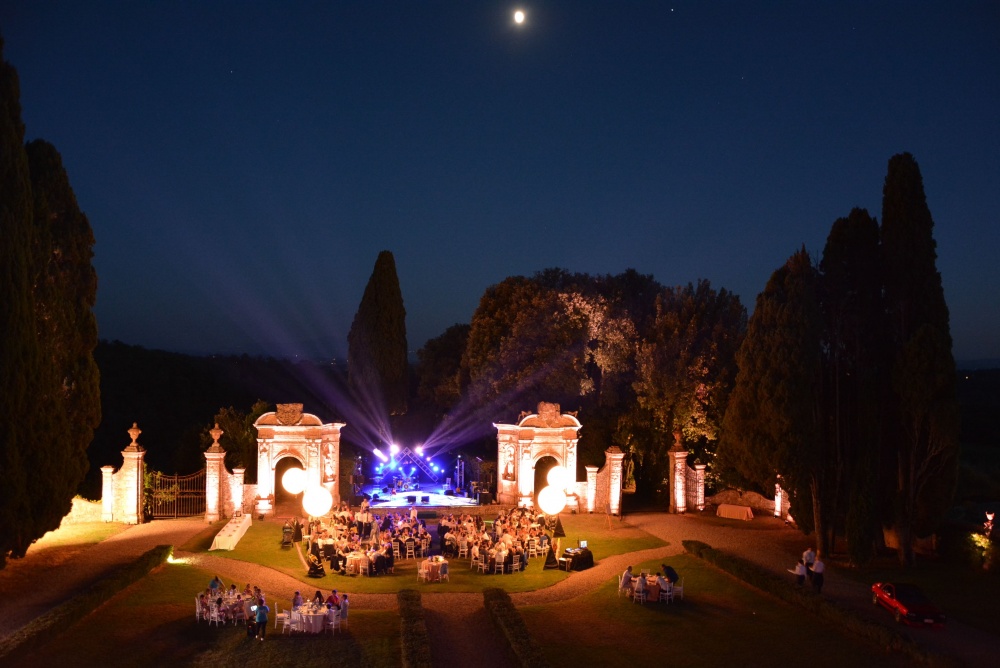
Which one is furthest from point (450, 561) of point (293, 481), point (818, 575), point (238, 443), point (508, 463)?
point (238, 443)

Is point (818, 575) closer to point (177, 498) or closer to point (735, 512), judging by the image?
point (735, 512)

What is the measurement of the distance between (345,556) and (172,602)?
520 centimetres

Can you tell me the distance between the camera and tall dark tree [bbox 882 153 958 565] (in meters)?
23.1

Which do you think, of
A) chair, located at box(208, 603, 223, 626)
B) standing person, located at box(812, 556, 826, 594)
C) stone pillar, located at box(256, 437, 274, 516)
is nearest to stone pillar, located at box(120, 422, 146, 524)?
stone pillar, located at box(256, 437, 274, 516)

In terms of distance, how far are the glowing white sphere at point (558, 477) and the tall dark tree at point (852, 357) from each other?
35.5 ft

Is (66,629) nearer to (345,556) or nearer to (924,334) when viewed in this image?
(345,556)

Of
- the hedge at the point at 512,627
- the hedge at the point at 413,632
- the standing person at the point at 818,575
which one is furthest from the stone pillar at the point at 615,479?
the hedge at the point at 413,632

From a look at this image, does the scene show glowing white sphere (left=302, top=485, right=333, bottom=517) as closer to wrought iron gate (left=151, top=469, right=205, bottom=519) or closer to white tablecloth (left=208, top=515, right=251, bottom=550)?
white tablecloth (left=208, top=515, right=251, bottom=550)

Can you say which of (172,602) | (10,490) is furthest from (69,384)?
(172,602)

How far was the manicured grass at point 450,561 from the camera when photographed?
72.1 ft

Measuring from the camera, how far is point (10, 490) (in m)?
19.7

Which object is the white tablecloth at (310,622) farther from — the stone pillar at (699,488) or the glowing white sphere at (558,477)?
the stone pillar at (699,488)

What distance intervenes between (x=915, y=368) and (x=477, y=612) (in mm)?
15211

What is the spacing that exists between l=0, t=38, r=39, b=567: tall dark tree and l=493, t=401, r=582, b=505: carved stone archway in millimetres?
17566
